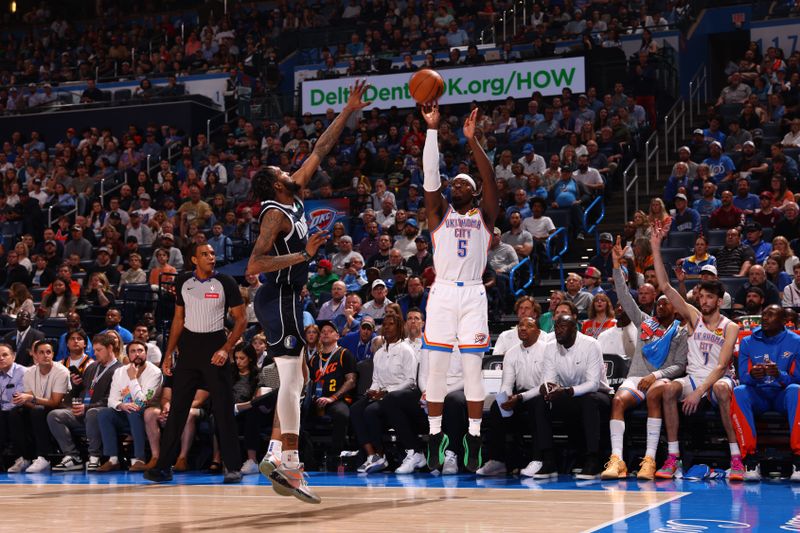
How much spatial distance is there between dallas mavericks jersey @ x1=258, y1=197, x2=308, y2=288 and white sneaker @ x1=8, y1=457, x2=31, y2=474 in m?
5.59

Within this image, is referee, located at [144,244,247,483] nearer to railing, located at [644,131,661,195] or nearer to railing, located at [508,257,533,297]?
railing, located at [508,257,533,297]

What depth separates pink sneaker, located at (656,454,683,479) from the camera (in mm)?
8984

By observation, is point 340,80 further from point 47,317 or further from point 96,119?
point 47,317

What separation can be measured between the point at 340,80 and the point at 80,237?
6.23 m

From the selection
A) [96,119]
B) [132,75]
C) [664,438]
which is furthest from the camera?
[132,75]

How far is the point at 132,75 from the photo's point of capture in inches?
1056

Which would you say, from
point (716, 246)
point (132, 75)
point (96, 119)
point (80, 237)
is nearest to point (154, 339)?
point (80, 237)

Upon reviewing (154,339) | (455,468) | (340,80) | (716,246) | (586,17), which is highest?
(586,17)

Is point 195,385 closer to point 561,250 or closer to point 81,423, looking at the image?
point 81,423

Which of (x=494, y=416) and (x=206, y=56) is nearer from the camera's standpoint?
(x=494, y=416)

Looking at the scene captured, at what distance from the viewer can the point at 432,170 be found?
7.61 metres

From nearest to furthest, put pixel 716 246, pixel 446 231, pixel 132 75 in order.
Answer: pixel 446 231
pixel 716 246
pixel 132 75

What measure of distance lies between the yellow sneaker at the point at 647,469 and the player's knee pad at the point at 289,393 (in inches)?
127

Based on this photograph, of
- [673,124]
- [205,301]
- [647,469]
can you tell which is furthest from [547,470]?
[673,124]
